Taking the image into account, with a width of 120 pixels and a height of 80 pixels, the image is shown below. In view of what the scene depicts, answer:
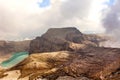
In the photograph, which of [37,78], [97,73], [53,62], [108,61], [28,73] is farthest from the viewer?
[53,62]

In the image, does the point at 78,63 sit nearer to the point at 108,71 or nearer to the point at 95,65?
the point at 95,65

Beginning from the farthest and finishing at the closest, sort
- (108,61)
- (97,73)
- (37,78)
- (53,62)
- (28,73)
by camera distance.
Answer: (53,62) < (28,73) < (37,78) < (108,61) < (97,73)

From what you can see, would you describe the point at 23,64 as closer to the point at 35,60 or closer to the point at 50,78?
the point at 35,60

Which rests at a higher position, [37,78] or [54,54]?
[54,54]

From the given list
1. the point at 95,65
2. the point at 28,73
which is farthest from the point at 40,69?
the point at 95,65

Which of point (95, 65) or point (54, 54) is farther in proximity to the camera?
point (54, 54)

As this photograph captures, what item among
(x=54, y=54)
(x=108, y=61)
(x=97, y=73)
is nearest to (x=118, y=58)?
(x=108, y=61)

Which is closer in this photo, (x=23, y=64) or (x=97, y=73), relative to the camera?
(x=97, y=73)

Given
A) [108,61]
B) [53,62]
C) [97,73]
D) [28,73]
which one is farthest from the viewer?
[53,62]

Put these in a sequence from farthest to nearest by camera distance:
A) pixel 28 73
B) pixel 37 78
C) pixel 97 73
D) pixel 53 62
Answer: pixel 53 62
pixel 28 73
pixel 37 78
pixel 97 73
